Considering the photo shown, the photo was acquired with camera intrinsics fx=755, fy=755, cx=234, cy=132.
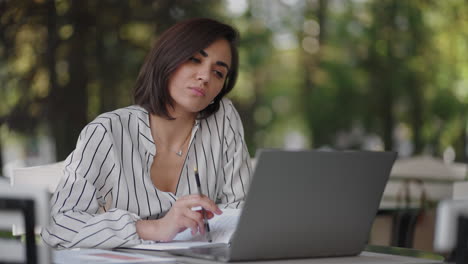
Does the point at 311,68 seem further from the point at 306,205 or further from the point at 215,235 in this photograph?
the point at 306,205

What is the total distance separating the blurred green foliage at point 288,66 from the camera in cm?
556

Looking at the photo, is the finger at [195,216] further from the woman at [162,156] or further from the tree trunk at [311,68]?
the tree trunk at [311,68]

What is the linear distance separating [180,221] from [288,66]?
20.0ft

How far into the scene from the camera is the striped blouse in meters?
1.60

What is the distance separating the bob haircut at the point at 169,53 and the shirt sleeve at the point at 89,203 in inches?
8.4

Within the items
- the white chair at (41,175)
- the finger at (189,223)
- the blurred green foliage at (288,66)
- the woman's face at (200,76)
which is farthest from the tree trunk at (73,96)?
the finger at (189,223)

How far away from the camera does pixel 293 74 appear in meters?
7.63

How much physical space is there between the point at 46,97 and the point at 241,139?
3.65 metres

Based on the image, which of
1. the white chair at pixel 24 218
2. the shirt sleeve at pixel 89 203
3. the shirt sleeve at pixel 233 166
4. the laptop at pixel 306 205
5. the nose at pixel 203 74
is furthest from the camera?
the shirt sleeve at pixel 233 166

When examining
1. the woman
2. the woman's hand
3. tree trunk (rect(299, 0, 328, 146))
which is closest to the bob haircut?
the woman

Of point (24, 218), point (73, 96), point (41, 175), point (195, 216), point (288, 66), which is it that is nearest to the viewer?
point (24, 218)

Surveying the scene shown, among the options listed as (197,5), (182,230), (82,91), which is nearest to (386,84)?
(197,5)

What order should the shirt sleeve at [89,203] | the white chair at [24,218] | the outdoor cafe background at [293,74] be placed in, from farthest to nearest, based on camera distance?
the outdoor cafe background at [293,74], the shirt sleeve at [89,203], the white chair at [24,218]

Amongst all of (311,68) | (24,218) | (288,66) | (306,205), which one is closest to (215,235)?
(306,205)
